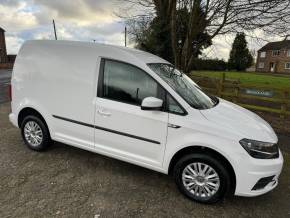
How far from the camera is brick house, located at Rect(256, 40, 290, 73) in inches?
2223

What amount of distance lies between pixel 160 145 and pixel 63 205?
144 cm

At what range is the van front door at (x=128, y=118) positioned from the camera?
348 cm

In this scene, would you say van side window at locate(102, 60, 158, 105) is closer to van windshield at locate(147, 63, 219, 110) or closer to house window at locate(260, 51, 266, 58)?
van windshield at locate(147, 63, 219, 110)

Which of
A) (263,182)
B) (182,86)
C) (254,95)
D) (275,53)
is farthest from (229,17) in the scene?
(275,53)

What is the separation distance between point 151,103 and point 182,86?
78cm

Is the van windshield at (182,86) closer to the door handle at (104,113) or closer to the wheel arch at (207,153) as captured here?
the wheel arch at (207,153)

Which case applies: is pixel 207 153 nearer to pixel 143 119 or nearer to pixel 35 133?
pixel 143 119

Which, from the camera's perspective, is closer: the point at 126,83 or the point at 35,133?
the point at 126,83

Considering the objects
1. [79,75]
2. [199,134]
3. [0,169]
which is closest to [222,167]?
[199,134]

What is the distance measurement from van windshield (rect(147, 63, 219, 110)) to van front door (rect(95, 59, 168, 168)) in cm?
25

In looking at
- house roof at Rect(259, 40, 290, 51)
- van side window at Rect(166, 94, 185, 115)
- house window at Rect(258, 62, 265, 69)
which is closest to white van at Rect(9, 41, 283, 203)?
van side window at Rect(166, 94, 185, 115)

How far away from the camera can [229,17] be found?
772 cm

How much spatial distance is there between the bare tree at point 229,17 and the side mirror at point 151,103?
5.43 metres

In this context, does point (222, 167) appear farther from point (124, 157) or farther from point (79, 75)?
point (79, 75)
